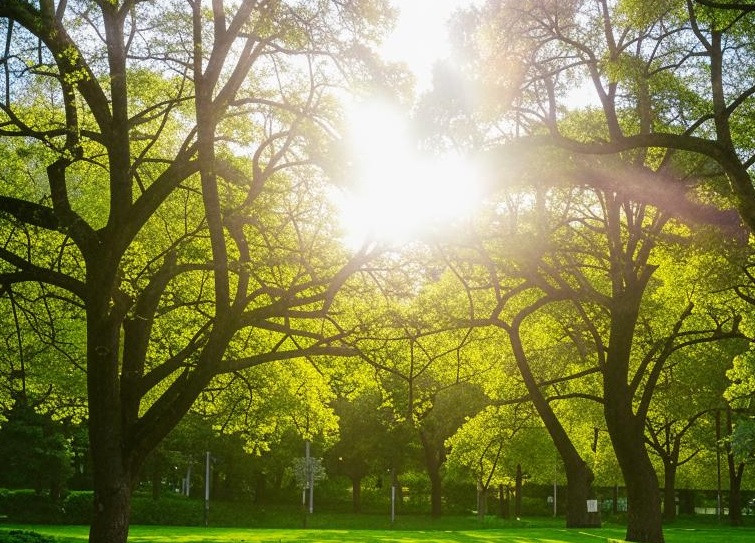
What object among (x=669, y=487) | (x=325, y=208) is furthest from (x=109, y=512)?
(x=669, y=487)

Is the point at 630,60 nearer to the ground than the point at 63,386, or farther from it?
farther from it

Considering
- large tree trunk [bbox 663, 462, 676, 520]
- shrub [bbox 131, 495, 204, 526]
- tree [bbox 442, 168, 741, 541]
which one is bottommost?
shrub [bbox 131, 495, 204, 526]

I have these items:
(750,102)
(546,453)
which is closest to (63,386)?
(750,102)

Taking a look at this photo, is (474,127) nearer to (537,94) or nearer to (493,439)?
(537,94)

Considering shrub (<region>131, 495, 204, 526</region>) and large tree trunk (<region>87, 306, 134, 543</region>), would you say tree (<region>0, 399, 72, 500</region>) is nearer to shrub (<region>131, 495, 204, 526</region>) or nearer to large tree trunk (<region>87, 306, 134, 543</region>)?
shrub (<region>131, 495, 204, 526</region>)

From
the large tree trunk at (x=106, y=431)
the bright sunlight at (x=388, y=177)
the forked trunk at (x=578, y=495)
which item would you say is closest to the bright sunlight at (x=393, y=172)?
the bright sunlight at (x=388, y=177)

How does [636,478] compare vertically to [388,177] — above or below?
below

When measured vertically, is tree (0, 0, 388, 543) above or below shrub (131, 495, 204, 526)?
above

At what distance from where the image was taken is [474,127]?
55.4 ft

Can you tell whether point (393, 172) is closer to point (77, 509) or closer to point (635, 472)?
point (635, 472)

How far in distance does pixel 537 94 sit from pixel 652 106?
2.80 m

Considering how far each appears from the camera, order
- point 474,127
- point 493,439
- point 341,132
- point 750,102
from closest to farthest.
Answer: point 341,132 → point 474,127 → point 750,102 → point 493,439

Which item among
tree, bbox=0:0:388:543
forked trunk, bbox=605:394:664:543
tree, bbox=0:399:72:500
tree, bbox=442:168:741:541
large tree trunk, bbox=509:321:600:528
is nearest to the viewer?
tree, bbox=0:0:388:543

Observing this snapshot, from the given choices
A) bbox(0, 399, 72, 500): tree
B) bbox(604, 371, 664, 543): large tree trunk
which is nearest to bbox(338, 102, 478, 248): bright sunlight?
bbox(604, 371, 664, 543): large tree trunk
